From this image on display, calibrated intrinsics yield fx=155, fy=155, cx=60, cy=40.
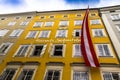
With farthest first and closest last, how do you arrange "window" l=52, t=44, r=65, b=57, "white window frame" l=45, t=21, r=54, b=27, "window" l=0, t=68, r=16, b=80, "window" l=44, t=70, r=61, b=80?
"white window frame" l=45, t=21, r=54, b=27, "window" l=52, t=44, r=65, b=57, "window" l=0, t=68, r=16, b=80, "window" l=44, t=70, r=61, b=80

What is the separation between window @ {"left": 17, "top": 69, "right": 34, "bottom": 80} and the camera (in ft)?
47.0

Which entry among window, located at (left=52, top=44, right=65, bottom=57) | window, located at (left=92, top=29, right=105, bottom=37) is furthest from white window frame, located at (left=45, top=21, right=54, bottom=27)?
window, located at (left=92, top=29, right=105, bottom=37)

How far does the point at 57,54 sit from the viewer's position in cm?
1709

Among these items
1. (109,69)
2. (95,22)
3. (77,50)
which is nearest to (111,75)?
(109,69)

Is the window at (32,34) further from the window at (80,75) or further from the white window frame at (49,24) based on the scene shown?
the window at (80,75)

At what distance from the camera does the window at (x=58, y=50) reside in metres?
17.0

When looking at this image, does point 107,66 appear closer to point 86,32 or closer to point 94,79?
point 94,79

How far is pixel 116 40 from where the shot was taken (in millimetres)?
16719

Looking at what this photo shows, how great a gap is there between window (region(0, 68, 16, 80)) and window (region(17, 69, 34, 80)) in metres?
0.84

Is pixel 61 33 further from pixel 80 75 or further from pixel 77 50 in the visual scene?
pixel 80 75

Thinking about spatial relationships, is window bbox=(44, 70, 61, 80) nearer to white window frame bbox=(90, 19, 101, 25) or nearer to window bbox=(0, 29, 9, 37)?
white window frame bbox=(90, 19, 101, 25)

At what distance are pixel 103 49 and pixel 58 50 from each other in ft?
16.1

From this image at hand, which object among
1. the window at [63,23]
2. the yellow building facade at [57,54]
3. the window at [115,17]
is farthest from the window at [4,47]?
the window at [115,17]

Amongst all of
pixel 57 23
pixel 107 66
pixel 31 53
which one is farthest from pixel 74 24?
pixel 107 66
